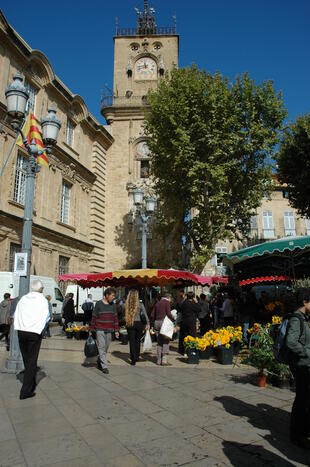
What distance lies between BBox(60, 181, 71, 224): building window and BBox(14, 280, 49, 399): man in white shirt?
1712 centimetres

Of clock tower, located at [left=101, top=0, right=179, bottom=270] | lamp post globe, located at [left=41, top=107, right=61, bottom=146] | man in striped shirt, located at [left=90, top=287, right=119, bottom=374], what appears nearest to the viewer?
man in striped shirt, located at [left=90, top=287, right=119, bottom=374]

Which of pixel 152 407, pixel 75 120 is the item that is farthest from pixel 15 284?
pixel 75 120

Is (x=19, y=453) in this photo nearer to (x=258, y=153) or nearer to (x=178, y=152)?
(x=178, y=152)

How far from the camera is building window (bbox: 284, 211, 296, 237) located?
3159cm

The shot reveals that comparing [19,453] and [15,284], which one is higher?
[15,284]

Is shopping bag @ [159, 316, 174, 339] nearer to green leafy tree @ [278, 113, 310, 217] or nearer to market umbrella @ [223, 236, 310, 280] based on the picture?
market umbrella @ [223, 236, 310, 280]

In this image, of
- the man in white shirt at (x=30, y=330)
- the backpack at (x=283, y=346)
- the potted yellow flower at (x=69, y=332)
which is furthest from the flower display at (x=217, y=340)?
the potted yellow flower at (x=69, y=332)

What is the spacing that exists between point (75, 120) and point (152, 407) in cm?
2230

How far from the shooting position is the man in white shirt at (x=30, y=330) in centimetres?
551

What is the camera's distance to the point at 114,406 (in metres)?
5.13

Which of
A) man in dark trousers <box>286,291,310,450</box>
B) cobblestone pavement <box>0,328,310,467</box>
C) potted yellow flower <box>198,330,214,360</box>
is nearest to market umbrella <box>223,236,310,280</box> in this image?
potted yellow flower <box>198,330,214,360</box>

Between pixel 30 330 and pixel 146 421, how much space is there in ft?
7.72

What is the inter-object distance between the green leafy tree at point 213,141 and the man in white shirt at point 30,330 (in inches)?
552

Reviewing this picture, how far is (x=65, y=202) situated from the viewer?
23.1 m
